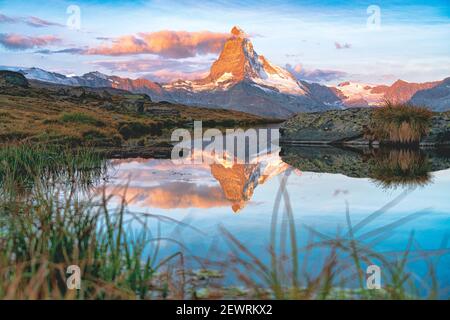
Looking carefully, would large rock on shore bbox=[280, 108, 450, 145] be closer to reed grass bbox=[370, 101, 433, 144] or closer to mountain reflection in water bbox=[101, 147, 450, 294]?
reed grass bbox=[370, 101, 433, 144]

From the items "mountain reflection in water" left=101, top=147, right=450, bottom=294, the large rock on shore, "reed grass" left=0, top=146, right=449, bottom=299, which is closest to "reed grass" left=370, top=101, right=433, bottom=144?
the large rock on shore

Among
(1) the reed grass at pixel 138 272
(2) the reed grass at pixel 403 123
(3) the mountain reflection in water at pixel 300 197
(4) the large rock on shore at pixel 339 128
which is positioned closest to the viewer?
(1) the reed grass at pixel 138 272

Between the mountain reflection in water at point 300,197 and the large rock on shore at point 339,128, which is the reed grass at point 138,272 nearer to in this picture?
the mountain reflection in water at point 300,197

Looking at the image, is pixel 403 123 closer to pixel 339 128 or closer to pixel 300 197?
pixel 339 128

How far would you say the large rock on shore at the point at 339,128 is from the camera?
22547 mm

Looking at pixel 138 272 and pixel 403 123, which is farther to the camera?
pixel 403 123

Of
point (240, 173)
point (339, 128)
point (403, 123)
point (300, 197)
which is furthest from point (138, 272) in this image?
point (339, 128)

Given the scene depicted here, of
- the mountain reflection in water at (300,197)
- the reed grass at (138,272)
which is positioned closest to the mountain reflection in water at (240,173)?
the mountain reflection in water at (300,197)

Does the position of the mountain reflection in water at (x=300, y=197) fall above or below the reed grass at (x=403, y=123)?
below

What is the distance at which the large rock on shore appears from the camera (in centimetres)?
2255

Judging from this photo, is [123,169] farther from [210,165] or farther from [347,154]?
[347,154]

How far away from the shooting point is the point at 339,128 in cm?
2473

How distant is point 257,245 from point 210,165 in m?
9.78
